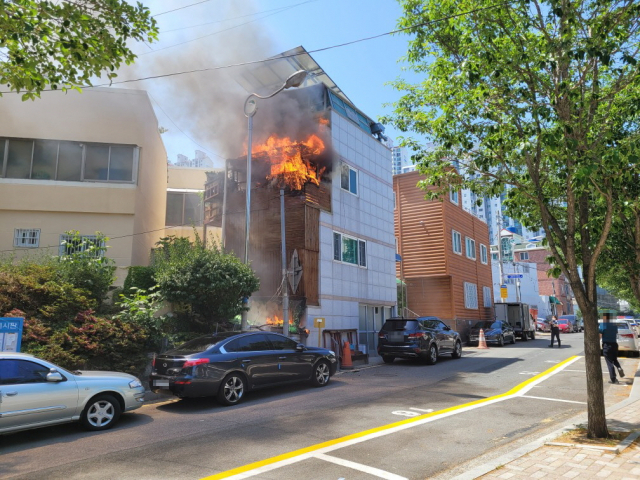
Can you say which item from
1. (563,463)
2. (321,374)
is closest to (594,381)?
(563,463)

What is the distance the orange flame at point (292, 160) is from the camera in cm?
1723

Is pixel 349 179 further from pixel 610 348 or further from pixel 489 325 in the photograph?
pixel 489 325

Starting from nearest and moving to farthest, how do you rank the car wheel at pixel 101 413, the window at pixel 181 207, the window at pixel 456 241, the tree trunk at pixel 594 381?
the tree trunk at pixel 594 381
the car wheel at pixel 101 413
the window at pixel 181 207
the window at pixel 456 241

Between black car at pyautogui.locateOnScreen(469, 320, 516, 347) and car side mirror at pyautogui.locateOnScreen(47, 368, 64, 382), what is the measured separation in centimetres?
2191

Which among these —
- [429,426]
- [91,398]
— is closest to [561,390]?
[429,426]

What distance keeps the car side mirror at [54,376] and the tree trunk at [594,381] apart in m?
7.28

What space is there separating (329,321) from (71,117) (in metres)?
12.3

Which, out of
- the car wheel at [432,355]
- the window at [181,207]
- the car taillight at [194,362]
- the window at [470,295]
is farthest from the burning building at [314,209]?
the window at [470,295]

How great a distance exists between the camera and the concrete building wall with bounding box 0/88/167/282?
1689 cm

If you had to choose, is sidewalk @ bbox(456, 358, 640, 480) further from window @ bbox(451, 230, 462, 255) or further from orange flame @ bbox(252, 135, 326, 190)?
window @ bbox(451, 230, 462, 255)

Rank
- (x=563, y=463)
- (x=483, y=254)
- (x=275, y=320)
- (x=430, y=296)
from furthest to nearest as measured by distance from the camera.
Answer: (x=483, y=254), (x=430, y=296), (x=275, y=320), (x=563, y=463)

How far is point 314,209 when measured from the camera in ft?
56.5

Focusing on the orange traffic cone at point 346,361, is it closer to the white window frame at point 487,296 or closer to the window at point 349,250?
the window at point 349,250

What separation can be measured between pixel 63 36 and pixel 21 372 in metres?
5.14
